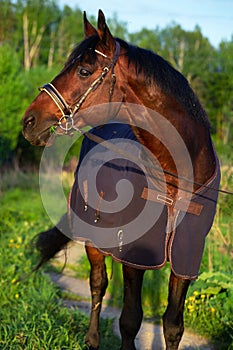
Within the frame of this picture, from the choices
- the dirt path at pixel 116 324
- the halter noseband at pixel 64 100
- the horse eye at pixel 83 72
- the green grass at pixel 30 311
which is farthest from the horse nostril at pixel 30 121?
the dirt path at pixel 116 324

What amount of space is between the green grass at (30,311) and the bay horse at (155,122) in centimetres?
95

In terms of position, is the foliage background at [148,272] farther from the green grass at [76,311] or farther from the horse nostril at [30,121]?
the horse nostril at [30,121]

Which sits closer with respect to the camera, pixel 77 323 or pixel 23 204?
pixel 77 323

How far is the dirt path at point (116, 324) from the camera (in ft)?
16.5

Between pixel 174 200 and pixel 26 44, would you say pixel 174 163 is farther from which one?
pixel 26 44

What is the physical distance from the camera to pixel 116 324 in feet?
18.2

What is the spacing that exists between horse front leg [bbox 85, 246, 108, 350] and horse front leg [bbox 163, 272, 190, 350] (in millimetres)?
1000

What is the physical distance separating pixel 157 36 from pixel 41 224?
118 ft

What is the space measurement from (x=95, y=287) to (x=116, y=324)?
31.9 inches

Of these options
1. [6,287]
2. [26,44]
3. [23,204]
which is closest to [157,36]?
[26,44]

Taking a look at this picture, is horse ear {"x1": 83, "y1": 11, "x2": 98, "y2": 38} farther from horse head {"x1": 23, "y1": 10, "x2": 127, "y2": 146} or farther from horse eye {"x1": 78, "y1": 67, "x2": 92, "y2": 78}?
horse eye {"x1": 78, "y1": 67, "x2": 92, "y2": 78}

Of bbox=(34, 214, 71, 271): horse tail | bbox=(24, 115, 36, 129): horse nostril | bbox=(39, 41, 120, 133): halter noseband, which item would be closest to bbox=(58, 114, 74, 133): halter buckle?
bbox=(39, 41, 120, 133): halter noseband

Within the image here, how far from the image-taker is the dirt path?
16.5 feet

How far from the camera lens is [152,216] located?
3.74 m
